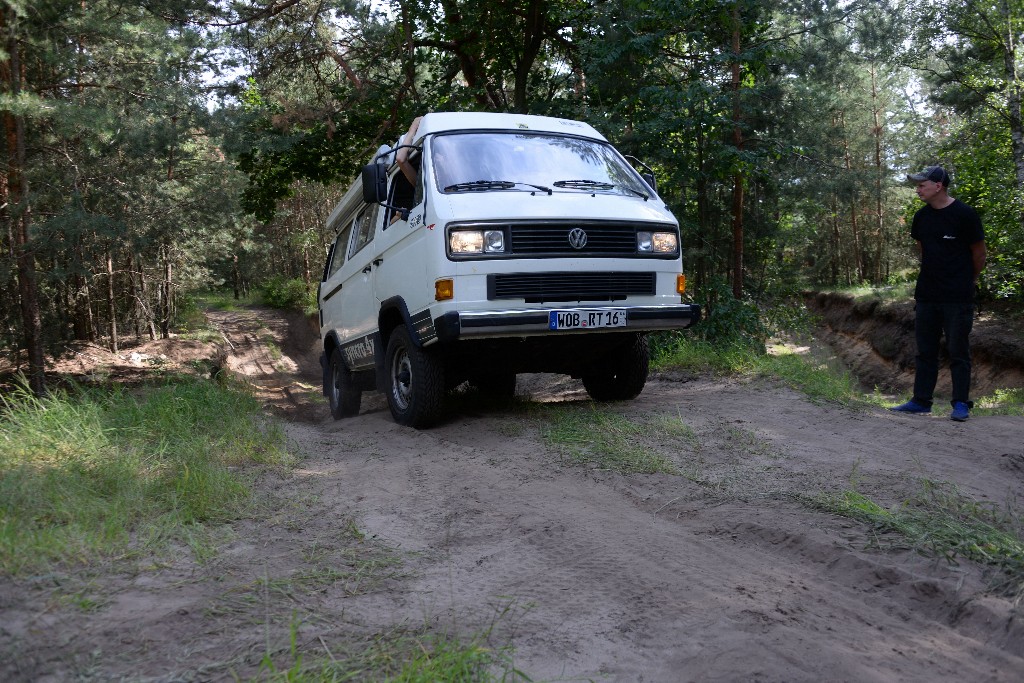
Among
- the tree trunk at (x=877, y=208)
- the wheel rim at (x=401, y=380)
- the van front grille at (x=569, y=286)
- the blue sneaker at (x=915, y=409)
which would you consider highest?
the tree trunk at (x=877, y=208)

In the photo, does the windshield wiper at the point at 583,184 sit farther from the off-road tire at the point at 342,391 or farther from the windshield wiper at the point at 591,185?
the off-road tire at the point at 342,391

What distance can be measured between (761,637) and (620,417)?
11.0 feet

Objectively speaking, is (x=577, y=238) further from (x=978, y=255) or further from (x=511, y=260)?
(x=978, y=255)

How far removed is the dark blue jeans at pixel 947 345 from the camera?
614 cm

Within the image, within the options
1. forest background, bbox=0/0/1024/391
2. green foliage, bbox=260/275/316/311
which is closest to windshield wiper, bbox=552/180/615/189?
forest background, bbox=0/0/1024/391

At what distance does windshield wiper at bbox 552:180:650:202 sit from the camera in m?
6.07

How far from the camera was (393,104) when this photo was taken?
1548 centimetres

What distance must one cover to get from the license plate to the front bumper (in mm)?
24

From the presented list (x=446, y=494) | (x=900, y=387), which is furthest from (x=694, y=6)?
(x=900, y=387)

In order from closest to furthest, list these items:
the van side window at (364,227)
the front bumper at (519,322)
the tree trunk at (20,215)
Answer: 1. the front bumper at (519,322)
2. the van side window at (364,227)
3. the tree trunk at (20,215)

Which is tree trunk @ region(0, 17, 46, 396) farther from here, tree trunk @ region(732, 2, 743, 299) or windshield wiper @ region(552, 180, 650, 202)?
tree trunk @ region(732, 2, 743, 299)

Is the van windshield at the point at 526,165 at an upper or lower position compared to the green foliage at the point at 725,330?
upper

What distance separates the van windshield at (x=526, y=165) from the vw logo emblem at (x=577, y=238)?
554 millimetres

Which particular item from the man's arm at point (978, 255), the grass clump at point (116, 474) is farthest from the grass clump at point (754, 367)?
the grass clump at point (116, 474)
